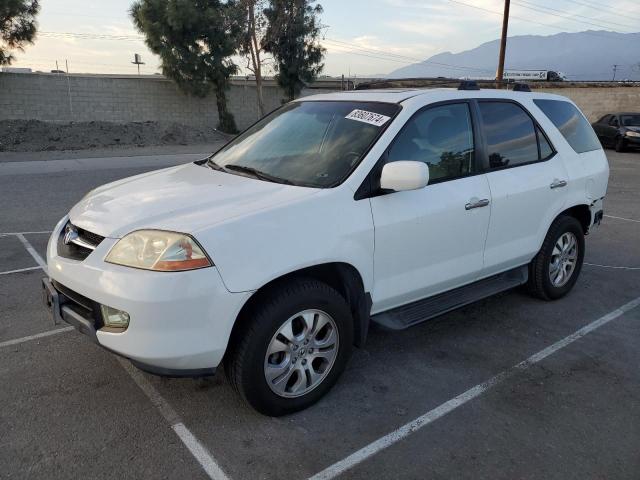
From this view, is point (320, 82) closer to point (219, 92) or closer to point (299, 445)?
point (219, 92)

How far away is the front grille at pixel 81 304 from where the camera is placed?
9.11 ft

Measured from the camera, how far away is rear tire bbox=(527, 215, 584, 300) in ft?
15.2

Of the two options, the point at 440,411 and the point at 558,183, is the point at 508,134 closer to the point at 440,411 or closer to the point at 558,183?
the point at 558,183

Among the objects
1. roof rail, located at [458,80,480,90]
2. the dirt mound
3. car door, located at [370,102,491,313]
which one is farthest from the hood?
the dirt mound

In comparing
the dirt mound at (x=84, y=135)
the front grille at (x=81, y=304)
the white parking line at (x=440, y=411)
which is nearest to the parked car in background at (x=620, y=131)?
the dirt mound at (x=84, y=135)

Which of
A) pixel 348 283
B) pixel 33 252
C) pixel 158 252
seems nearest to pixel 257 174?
pixel 348 283

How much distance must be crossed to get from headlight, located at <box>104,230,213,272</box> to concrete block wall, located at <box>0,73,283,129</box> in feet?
86.1

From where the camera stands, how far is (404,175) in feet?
10.2

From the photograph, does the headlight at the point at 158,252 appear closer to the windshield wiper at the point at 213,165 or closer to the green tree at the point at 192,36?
the windshield wiper at the point at 213,165

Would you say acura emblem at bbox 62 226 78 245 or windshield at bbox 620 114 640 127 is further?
windshield at bbox 620 114 640 127

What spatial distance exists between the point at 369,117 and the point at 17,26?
1008 inches

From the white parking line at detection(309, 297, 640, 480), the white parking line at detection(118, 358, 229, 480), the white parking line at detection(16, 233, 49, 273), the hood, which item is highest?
the hood

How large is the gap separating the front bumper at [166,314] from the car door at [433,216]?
3.48 feet

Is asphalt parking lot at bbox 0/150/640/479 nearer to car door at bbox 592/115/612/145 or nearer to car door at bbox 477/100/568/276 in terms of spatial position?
car door at bbox 477/100/568/276
